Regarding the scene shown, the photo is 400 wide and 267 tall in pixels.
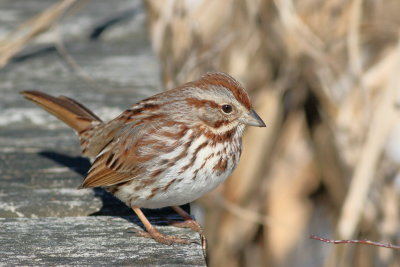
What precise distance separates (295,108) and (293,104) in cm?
3

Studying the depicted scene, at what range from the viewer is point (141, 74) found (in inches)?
181

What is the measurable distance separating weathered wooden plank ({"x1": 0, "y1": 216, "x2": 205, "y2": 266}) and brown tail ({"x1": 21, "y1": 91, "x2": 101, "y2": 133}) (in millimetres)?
709

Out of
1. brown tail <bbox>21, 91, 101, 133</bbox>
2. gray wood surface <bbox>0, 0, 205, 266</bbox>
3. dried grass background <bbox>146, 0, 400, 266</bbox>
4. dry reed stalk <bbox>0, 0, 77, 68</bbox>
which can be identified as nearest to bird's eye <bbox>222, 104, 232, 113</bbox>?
gray wood surface <bbox>0, 0, 205, 266</bbox>

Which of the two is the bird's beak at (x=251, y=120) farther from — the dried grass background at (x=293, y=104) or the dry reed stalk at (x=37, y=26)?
the dry reed stalk at (x=37, y=26)

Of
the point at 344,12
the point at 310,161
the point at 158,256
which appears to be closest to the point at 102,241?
the point at 158,256

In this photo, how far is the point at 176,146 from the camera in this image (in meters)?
3.05

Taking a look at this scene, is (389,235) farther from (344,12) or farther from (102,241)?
(102,241)

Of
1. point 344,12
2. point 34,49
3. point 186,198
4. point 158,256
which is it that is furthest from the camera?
point 34,49

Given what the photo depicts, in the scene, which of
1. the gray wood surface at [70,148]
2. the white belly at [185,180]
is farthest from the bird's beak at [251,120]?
the gray wood surface at [70,148]

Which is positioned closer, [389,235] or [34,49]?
[389,235]

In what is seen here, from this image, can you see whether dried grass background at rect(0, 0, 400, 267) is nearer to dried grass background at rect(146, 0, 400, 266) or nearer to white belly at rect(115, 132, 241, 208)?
dried grass background at rect(146, 0, 400, 266)

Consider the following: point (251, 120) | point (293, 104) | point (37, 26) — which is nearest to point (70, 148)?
point (37, 26)

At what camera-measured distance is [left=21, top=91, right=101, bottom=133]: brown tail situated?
3684mm

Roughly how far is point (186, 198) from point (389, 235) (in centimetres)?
175
